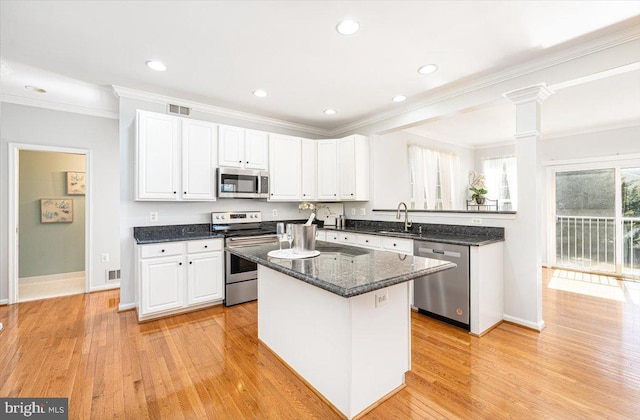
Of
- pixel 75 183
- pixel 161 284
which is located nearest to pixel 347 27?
pixel 161 284

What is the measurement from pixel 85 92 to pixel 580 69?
5.21 meters

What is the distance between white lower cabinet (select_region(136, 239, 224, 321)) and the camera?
3.10 m

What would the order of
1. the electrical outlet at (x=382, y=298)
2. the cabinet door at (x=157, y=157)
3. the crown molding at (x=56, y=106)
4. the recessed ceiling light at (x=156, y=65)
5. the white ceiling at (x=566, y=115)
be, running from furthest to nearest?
the crown molding at (x=56, y=106), the white ceiling at (x=566, y=115), the cabinet door at (x=157, y=157), the recessed ceiling light at (x=156, y=65), the electrical outlet at (x=382, y=298)

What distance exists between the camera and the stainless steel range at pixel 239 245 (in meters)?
3.61

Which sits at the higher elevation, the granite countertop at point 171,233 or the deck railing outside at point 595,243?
the granite countertop at point 171,233

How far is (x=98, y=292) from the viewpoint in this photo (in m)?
4.23

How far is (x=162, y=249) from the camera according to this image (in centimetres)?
319

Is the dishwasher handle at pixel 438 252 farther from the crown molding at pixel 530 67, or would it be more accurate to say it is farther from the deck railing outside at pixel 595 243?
the deck railing outside at pixel 595 243

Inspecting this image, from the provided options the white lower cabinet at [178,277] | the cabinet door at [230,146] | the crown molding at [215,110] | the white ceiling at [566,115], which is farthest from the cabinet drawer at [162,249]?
the white ceiling at [566,115]

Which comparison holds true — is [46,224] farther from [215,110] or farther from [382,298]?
[382,298]

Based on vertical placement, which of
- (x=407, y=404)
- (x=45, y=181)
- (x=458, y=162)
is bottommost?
(x=407, y=404)

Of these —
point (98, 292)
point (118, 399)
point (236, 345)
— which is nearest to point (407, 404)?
point (236, 345)

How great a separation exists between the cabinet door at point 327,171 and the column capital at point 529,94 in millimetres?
2392

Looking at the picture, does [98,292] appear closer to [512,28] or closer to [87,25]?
[87,25]
